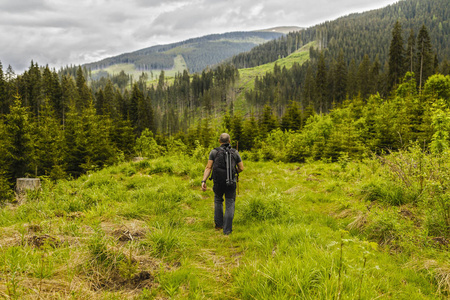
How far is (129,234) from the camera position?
185 inches

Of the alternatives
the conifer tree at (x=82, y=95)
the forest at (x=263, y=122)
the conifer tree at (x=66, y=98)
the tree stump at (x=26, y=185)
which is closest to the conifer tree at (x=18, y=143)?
the forest at (x=263, y=122)

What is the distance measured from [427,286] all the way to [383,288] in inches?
34.9

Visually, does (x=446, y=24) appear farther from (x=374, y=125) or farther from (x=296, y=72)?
(x=374, y=125)

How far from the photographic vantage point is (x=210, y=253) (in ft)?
16.3

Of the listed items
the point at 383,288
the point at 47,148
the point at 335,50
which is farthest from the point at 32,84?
the point at 335,50

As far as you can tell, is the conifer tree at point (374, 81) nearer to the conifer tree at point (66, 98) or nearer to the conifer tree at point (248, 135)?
the conifer tree at point (248, 135)

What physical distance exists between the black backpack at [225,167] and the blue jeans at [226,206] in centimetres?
19

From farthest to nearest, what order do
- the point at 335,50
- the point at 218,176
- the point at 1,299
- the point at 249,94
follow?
the point at 335,50 < the point at 249,94 < the point at 218,176 < the point at 1,299

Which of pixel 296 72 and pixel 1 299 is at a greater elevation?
pixel 296 72

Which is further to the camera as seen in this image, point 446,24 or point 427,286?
point 446,24

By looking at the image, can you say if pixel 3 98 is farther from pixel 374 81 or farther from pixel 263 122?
pixel 374 81

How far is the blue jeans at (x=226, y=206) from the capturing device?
6141 millimetres

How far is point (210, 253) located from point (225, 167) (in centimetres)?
226

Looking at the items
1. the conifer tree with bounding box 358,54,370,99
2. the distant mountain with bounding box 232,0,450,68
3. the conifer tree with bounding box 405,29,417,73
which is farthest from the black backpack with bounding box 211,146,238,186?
the distant mountain with bounding box 232,0,450,68
